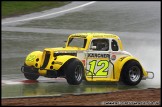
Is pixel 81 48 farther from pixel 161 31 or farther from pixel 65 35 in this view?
pixel 161 31

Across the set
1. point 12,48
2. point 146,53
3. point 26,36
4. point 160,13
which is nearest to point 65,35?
point 26,36

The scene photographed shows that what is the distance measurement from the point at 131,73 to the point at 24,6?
22903 millimetres

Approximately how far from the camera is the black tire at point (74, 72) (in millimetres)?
16109

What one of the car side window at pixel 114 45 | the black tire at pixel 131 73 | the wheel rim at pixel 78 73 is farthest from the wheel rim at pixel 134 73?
the wheel rim at pixel 78 73

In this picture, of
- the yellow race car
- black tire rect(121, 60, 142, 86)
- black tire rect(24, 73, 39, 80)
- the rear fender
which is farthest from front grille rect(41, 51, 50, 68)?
black tire rect(121, 60, 142, 86)

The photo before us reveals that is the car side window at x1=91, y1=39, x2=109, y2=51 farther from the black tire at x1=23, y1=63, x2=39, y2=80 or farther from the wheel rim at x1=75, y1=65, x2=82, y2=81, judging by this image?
the black tire at x1=23, y1=63, x2=39, y2=80

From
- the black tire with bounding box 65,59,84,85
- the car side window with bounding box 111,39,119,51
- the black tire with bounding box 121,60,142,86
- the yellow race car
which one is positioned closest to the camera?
the black tire with bounding box 65,59,84,85

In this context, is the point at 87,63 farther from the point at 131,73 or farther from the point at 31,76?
the point at 31,76

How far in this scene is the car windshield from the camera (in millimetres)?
17334

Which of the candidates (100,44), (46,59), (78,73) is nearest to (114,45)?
(100,44)

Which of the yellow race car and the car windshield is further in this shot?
the car windshield

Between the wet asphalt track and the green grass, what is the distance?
3.04ft

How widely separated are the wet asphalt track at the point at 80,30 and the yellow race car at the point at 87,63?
0.33 meters

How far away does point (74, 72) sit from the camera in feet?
53.2
